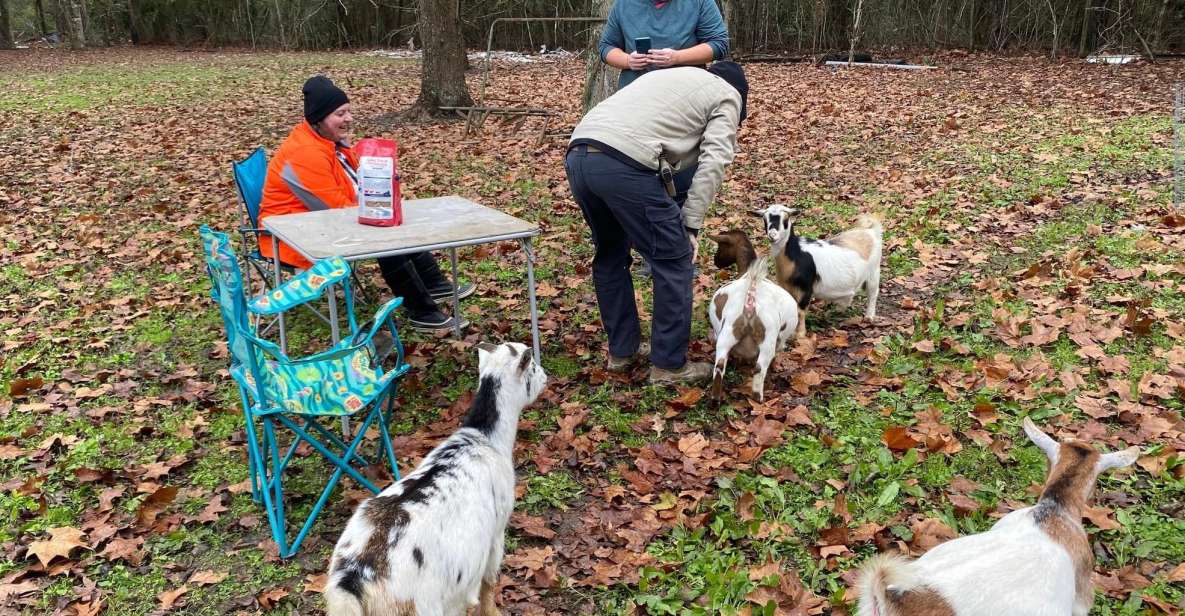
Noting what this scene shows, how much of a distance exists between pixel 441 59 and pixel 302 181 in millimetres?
8034

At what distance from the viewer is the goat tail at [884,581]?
7.36 feet

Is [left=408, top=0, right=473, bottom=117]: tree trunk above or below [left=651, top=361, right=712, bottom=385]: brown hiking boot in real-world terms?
above

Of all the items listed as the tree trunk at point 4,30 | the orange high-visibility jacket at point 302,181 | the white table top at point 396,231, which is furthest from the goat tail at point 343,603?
the tree trunk at point 4,30

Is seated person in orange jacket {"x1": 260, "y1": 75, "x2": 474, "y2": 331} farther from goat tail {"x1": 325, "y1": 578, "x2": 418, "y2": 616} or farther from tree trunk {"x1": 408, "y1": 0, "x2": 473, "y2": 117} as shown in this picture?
tree trunk {"x1": 408, "y1": 0, "x2": 473, "y2": 117}

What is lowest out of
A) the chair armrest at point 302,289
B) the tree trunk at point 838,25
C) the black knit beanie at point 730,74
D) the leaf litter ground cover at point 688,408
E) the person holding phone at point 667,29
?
the leaf litter ground cover at point 688,408

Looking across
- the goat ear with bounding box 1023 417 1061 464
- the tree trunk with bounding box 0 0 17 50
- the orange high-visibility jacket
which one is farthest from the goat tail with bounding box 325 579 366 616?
the tree trunk with bounding box 0 0 17 50

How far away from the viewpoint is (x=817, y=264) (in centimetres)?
497

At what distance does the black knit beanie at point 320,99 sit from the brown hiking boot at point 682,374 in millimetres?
2511

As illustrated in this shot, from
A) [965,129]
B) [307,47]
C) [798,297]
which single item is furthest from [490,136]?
[307,47]

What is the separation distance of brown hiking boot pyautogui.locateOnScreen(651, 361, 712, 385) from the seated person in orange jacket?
66.4 inches

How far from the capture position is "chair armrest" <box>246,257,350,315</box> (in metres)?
3.13

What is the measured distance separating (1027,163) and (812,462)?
689 cm

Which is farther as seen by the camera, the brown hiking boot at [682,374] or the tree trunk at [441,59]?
the tree trunk at [441,59]

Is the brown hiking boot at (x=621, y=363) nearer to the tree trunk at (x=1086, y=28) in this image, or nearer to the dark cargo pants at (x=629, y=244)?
the dark cargo pants at (x=629, y=244)
